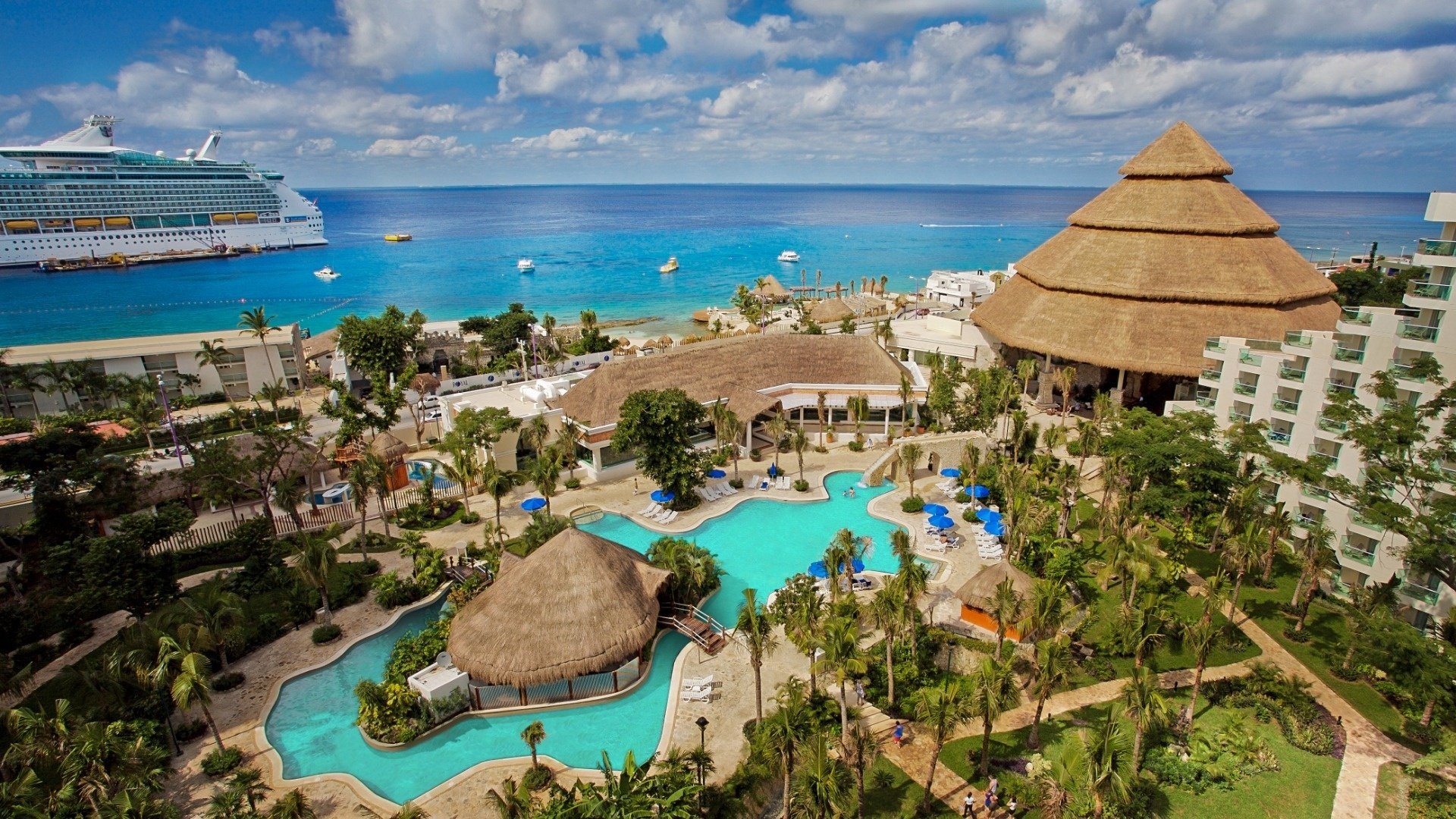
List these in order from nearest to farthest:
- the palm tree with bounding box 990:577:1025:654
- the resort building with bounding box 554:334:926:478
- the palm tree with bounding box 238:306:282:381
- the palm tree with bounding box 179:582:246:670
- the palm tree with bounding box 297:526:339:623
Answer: the palm tree with bounding box 990:577:1025:654 < the palm tree with bounding box 179:582:246:670 < the palm tree with bounding box 297:526:339:623 < the resort building with bounding box 554:334:926:478 < the palm tree with bounding box 238:306:282:381

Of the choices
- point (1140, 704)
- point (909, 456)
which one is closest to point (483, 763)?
point (1140, 704)

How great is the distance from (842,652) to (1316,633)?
1718 centimetres

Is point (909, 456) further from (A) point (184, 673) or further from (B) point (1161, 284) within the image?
(A) point (184, 673)

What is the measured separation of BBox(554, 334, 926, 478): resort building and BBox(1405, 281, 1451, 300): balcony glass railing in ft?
65.2

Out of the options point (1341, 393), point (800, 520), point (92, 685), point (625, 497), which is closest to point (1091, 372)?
point (1341, 393)

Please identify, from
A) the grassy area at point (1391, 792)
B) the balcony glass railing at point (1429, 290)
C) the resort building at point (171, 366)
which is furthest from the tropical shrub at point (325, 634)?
the balcony glass railing at point (1429, 290)

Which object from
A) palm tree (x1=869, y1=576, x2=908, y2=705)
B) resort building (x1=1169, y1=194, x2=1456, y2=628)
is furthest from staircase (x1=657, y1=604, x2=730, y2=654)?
resort building (x1=1169, y1=194, x2=1456, y2=628)

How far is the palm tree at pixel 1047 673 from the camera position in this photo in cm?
1689

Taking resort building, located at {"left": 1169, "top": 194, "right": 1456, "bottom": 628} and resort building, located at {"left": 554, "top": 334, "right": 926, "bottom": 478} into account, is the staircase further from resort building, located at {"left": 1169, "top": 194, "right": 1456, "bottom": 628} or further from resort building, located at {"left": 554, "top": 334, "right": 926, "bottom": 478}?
resort building, located at {"left": 1169, "top": 194, "right": 1456, "bottom": 628}

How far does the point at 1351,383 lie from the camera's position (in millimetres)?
24359

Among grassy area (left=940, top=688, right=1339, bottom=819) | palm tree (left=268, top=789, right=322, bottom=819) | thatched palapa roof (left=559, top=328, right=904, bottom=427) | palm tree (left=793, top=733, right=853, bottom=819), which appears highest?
thatched palapa roof (left=559, top=328, right=904, bottom=427)

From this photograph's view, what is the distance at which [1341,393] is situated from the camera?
23766 millimetres

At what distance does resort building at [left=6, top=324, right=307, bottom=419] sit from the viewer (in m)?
44.6

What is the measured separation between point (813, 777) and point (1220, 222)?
135ft
